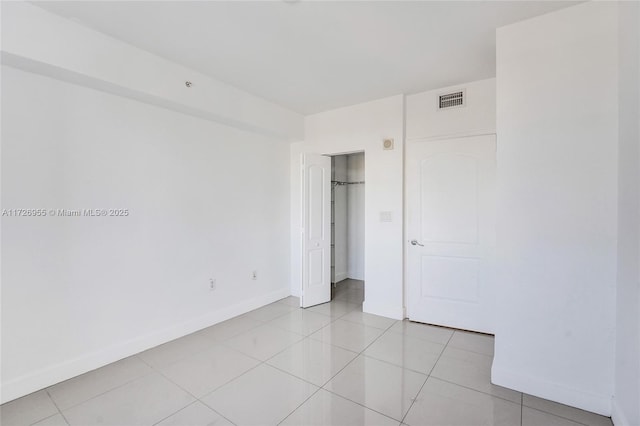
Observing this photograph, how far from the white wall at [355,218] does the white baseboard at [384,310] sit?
1660 mm

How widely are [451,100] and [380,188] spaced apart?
1.26 meters

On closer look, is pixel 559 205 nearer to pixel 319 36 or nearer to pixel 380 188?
pixel 380 188

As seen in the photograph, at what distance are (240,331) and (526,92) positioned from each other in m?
3.42

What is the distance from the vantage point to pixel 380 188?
366 centimetres

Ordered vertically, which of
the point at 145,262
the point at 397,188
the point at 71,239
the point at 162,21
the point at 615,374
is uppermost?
the point at 162,21

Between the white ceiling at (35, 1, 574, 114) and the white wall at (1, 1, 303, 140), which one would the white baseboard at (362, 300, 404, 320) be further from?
the white wall at (1, 1, 303, 140)

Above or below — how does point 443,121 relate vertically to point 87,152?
above

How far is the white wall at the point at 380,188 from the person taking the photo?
3539 mm

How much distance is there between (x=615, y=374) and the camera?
186 cm

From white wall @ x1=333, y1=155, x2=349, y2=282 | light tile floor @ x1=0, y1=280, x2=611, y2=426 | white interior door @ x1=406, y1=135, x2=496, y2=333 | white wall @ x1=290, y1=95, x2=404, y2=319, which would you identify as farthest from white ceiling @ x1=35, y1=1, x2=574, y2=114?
light tile floor @ x1=0, y1=280, x2=611, y2=426

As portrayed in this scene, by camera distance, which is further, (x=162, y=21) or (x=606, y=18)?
(x=162, y=21)

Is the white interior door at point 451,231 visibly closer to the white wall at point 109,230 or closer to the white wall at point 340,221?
A: the white wall at point 340,221

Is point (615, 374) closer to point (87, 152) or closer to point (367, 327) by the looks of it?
point (367, 327)

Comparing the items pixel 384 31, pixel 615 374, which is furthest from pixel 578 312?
pixel 384 31
